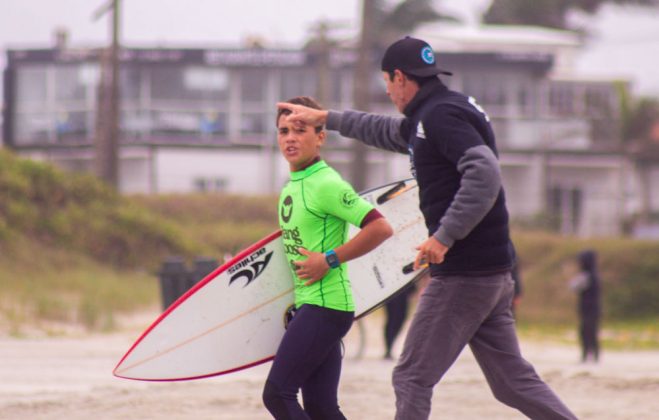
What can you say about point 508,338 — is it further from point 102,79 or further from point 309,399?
point 102,79

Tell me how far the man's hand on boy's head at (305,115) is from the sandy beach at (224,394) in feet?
9.32

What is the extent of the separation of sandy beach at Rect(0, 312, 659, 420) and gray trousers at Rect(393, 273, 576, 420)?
8.33ft

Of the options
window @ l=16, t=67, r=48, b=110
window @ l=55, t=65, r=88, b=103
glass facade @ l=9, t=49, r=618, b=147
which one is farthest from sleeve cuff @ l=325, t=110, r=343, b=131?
window @ l=16, t=67, r=48, b=110

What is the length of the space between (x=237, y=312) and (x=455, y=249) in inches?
55.0

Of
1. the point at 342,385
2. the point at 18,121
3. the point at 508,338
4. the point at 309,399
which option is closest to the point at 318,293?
the point at 309,399

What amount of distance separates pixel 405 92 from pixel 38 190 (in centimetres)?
1927

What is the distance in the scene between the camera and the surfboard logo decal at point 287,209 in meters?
5.34

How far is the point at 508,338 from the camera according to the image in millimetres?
5273

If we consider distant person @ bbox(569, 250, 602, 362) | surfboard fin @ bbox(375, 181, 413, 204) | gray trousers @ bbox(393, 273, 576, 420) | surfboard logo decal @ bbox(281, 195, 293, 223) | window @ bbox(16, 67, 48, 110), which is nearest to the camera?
gray trousers @ bbox(393, 273, 576, 420)

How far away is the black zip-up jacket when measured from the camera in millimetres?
4824

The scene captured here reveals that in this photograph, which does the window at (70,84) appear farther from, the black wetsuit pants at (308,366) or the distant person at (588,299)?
the black wetsuit pants at (308,366)

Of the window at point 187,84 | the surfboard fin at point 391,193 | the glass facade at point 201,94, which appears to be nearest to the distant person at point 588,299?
the surfboard fin at point 391,193

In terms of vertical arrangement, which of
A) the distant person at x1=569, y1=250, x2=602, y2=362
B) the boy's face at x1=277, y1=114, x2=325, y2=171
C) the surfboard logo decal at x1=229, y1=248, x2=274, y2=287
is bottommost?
the distant person at x1=569, y1=250, x2=602, y2=362

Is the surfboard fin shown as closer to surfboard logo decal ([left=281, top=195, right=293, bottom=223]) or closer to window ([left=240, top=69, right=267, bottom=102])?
surfboard logo decal ([left=281, top=195, right=293, bottom=223])
